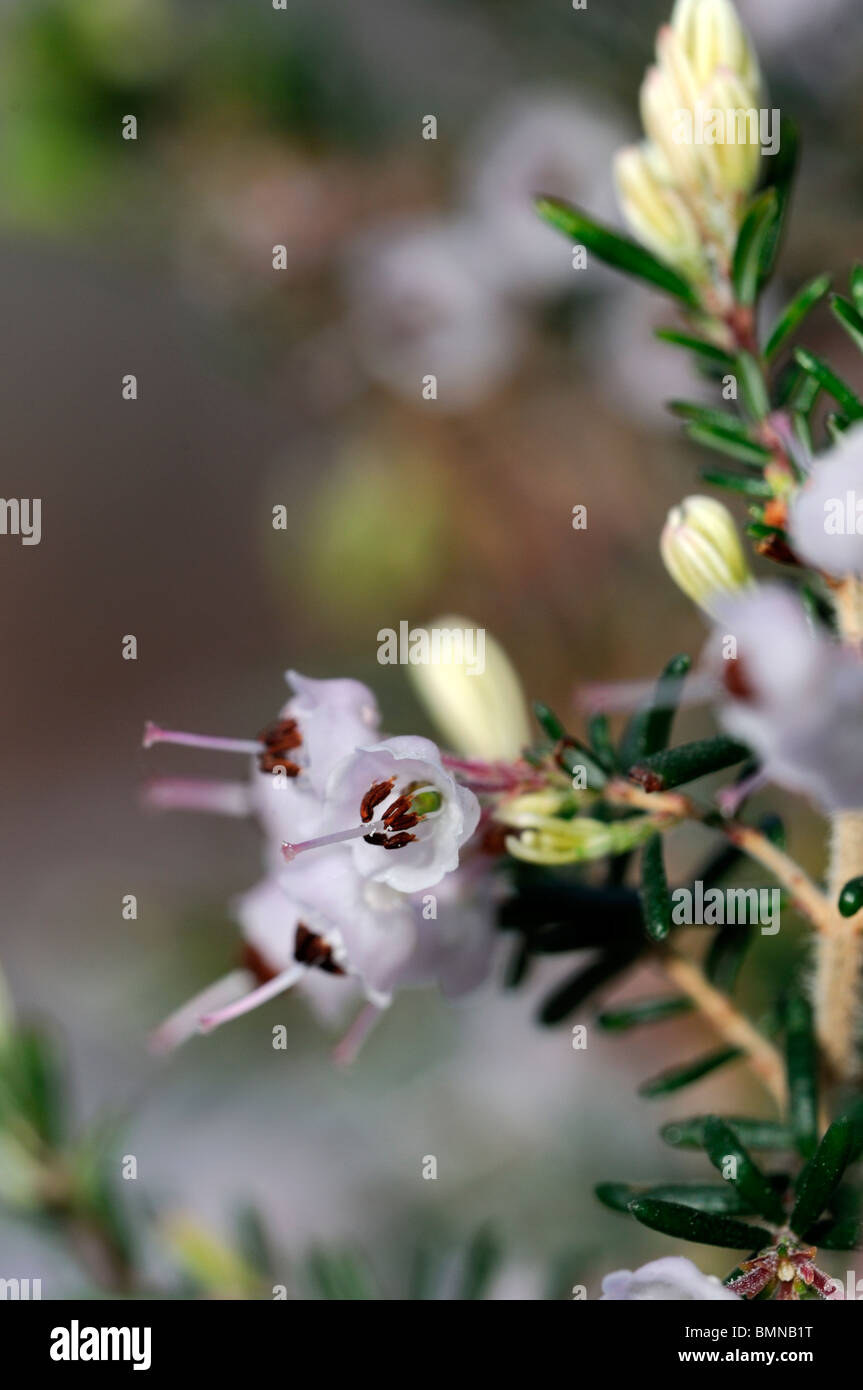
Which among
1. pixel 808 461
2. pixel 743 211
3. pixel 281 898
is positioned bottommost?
pixel 281 898

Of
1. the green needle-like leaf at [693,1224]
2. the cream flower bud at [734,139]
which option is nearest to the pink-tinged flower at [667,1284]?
the green needle-like leaf at [693,1224]

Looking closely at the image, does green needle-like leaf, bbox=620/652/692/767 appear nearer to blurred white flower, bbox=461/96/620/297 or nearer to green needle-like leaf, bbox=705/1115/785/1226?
green needle-like leaf, bbox=705/1115/785/1226

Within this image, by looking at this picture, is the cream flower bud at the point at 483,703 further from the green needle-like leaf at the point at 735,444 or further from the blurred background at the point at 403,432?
the blurred background at the point at 403,432

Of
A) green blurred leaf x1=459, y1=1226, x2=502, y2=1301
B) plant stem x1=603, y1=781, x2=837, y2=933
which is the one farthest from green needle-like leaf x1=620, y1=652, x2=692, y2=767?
green blurred leaf x1=459, y1=1226, x2=502, y2=1301

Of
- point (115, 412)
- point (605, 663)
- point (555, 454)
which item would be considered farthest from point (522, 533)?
point (115, 412)

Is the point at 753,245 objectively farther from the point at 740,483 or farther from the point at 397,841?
the point at 397,841

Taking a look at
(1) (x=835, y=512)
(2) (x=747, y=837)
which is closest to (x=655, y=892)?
(2) (x=747, y=837)

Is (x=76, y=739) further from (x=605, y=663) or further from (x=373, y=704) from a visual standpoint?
(x=373, y=704)
